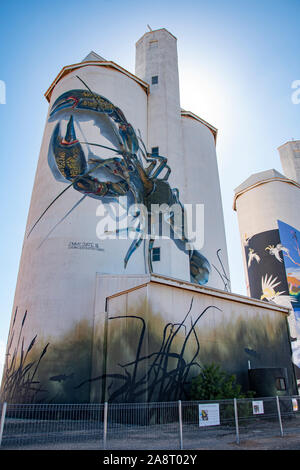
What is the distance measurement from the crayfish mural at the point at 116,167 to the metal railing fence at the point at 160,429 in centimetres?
1160

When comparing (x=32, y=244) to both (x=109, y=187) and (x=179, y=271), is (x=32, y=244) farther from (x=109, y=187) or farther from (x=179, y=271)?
(x=179, y=271)

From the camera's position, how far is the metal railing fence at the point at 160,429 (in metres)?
8.98

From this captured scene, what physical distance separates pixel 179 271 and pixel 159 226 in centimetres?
371

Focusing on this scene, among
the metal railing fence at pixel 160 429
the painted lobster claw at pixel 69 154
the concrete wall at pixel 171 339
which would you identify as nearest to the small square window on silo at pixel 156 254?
the painted lobster claw at pixel 69 154

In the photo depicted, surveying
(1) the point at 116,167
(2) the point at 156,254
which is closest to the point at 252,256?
(2) the point at 156,254

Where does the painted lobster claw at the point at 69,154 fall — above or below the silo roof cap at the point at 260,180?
below

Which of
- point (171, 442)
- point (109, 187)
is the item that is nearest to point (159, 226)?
point (109, 187)

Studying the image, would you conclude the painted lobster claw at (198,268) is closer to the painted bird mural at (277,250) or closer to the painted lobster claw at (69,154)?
the painted lobster claw at (69,154)

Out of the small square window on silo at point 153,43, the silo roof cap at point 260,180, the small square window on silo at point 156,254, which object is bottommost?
Answer: the small square window on silo at point 156,254

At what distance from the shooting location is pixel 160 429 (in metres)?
11.2

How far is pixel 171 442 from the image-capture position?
31.2ft

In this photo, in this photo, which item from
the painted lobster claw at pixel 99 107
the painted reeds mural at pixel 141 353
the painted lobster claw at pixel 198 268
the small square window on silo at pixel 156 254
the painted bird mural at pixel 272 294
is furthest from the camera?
the painted bird mural at pixel 272 294

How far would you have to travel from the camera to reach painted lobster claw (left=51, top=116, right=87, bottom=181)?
23422mm

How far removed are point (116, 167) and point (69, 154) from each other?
331 centimetres
